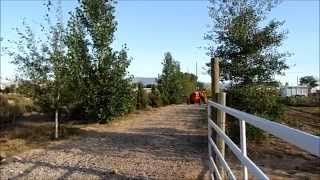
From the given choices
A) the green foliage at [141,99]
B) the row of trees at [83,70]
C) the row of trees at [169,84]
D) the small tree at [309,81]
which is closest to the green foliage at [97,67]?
the row of trees at [83,70]

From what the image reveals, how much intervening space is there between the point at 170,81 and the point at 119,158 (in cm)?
3401

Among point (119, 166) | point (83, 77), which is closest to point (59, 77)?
point (83, 77)

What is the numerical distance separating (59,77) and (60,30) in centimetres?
152

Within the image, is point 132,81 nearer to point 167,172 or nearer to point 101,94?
point 101,94

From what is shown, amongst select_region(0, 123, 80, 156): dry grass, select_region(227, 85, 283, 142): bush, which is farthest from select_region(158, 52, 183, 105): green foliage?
select_region(227, 85, 283, 142): bush

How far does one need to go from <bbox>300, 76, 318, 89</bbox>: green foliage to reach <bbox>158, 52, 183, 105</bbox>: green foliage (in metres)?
56.2

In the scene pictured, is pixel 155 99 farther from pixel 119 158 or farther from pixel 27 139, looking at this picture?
pixel 119 158

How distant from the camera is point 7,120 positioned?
24.2 metres

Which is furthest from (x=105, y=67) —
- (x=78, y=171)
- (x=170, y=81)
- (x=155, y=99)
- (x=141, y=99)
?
(x=170, y=81)

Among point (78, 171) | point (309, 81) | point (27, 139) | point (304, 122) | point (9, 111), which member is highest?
point (309, 81)

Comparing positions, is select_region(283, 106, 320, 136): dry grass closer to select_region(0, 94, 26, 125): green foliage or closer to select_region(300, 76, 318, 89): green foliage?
select_region(0, 94, 26, 125): green foliage

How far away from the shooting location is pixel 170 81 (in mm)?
45250

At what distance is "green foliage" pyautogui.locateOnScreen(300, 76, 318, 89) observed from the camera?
9760cm

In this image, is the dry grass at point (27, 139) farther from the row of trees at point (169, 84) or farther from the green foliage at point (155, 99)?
the row of trees at point (169, 84)
